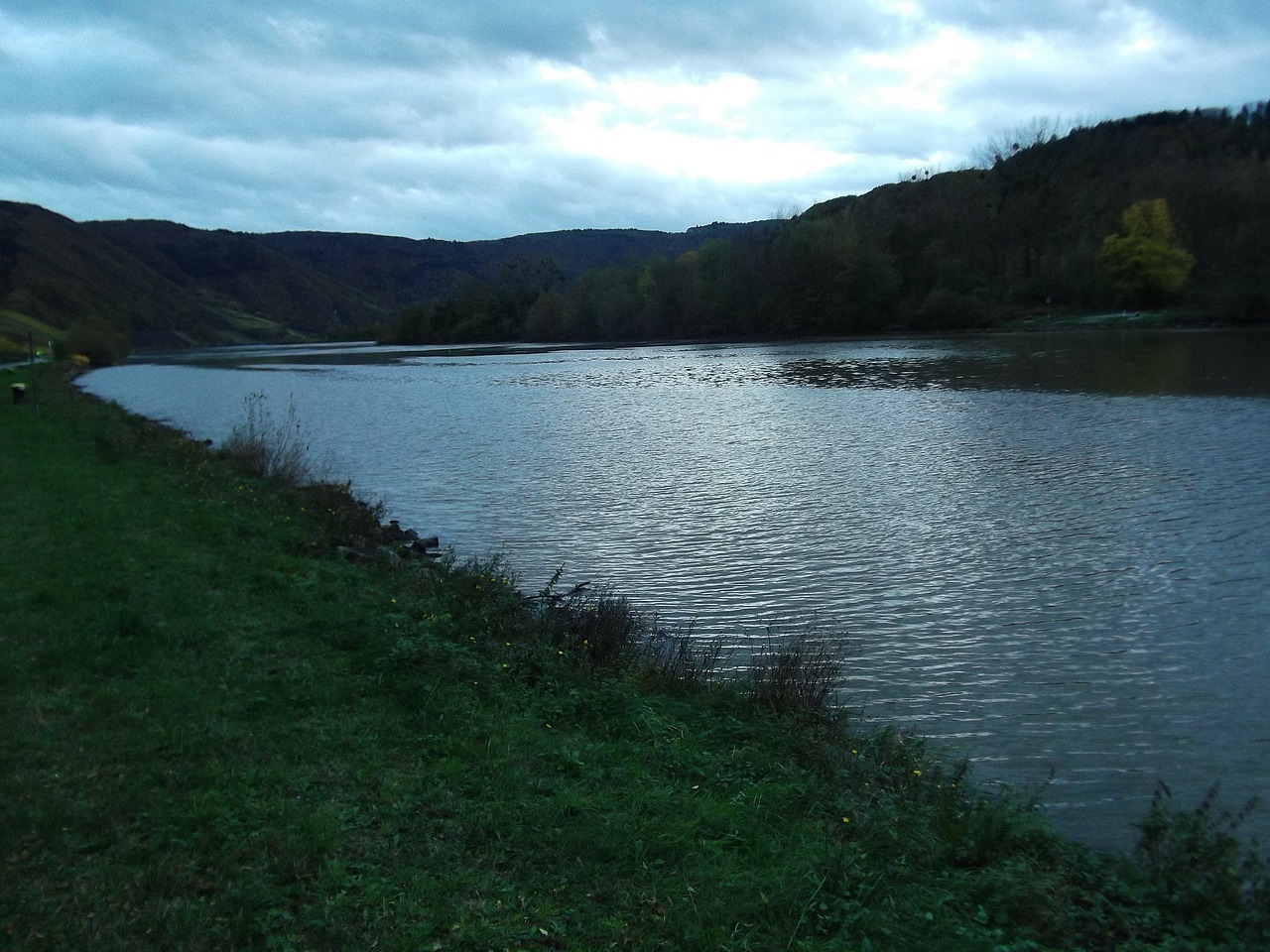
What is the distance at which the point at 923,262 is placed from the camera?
9512cm

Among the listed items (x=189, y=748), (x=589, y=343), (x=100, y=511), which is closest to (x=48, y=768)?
(x=189, y=748)

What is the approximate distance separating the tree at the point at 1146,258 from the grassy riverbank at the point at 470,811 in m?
85.6

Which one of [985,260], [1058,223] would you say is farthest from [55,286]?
[1058,223]

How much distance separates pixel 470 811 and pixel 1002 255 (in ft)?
331

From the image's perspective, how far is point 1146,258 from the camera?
80.8 metres

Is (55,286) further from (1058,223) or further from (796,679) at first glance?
(796,679)

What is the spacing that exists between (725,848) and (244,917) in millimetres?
2494

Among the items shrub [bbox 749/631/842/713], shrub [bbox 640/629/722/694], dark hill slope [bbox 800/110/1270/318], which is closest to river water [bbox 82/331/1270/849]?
shrub [bbox 749/631/842/713]

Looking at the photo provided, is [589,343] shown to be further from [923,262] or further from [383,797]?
[383,797]

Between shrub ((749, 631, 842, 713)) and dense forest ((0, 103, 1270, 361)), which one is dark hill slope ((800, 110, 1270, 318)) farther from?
shrub ((749, 631, 842, 713))

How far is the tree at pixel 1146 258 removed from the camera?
80.5 metres

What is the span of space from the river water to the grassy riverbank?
1.32 metres

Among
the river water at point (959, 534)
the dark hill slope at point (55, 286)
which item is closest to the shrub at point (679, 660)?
the river water at point (959, 534)

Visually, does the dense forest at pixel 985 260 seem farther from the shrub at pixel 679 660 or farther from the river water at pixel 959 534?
the shrub at pixel 679 660
